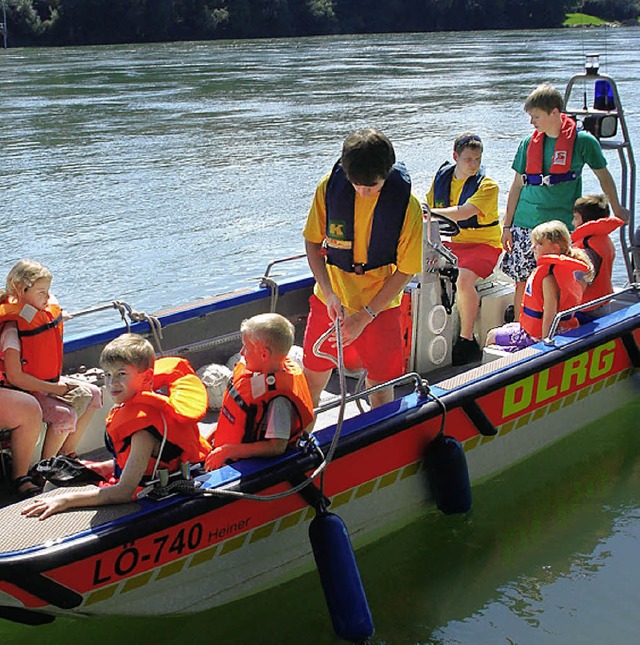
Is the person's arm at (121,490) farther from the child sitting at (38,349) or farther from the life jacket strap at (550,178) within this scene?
the life jacket strap at (550,178)

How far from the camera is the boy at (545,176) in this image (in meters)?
5.48

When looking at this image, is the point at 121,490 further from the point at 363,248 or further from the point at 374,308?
the point at 363,248

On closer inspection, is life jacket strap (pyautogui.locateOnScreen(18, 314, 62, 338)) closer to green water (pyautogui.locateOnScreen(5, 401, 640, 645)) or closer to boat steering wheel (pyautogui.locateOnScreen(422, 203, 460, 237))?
green water (pyautogui.locateOnScreen(5, 401, 640, 645))

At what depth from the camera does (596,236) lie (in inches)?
211

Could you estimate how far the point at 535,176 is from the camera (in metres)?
5.67

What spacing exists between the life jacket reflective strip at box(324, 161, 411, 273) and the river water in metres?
1.32

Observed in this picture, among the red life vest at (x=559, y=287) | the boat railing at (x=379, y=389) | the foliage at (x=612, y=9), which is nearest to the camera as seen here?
the boat railing at (x=379, y=389)

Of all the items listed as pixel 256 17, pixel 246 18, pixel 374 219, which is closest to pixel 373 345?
pixel 374 219

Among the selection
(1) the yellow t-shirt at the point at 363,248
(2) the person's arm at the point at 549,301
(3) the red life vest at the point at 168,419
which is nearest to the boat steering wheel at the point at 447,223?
(2) the person's arm at the point at 549,301

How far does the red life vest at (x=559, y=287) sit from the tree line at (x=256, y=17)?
4404 cm

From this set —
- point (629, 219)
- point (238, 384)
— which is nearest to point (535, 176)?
point (629, 219)

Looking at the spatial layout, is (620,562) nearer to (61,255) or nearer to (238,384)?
(238,384)

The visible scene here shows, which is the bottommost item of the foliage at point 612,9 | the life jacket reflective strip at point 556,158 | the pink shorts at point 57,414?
the pink shorts at point 57,414

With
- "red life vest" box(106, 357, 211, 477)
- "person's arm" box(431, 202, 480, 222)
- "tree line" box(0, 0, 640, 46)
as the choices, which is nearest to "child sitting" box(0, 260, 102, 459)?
"red life vest" box(106, 357, 211, 477)
